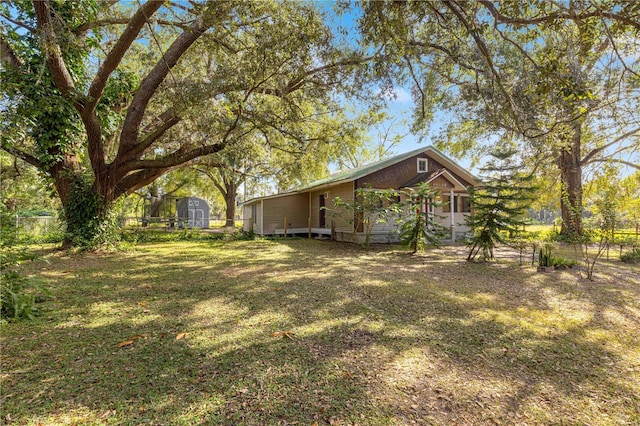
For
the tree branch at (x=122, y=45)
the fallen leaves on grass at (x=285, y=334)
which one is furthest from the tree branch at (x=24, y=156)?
the fallen leaves on grass at (x=285, y=334)

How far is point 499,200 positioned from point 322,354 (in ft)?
25.0

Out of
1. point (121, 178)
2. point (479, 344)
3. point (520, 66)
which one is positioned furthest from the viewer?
point (121, 178)

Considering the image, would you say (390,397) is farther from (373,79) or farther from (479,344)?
(373,79)

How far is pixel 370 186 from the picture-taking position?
12.8 meters

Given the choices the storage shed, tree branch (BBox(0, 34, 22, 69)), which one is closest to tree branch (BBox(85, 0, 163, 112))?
tree branch (BBox(0, 34, 22, 69))

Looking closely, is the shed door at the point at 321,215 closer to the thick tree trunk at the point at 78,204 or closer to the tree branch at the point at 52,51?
the thick tree trunk at the point at 78,204

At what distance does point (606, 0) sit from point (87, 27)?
12.0m

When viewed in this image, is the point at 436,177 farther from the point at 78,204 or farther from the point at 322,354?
the point at 78,204

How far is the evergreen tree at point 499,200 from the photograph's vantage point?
827 cm

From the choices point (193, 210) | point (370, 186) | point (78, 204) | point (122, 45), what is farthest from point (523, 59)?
point (193, 210)

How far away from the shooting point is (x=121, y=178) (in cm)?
1018

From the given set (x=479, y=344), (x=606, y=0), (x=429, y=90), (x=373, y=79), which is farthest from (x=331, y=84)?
(x=479, y=344)

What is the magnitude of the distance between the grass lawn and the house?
7.32m

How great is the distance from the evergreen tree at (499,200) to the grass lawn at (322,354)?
2.76 metres
